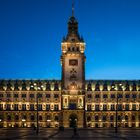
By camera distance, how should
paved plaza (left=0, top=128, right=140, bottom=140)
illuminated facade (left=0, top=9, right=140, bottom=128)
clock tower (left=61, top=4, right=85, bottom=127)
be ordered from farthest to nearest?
illuminated facade (left=0, top=9, right=140, bottom=128)
clock tower (left=61, top=4, right=85, bottom=127)
paved plaza (left=0, top=128, right=140, bottom=140)

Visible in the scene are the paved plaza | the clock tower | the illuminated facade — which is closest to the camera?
the paved plaza

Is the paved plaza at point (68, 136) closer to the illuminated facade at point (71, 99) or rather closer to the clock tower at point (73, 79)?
the clock tower at point (73, 79)

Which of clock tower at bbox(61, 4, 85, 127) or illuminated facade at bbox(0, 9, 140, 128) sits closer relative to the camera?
clock tower at bbox(61, 4, 85, 127)

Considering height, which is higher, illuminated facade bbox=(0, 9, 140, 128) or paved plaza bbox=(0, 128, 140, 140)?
illuminated facade bbox=(0, 9, 140, 128)

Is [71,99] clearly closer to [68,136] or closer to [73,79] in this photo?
[73,79]

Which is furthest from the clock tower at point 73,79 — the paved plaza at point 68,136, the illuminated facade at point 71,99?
the paved plaza at point 68,136

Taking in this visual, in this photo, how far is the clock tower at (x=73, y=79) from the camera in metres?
172

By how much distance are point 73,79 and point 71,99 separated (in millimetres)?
7906

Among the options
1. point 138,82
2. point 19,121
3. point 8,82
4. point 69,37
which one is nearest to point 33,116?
point 19,121

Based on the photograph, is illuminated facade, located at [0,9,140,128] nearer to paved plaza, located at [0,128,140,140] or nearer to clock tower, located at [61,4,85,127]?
clock tower, located at [61,4,85,127]

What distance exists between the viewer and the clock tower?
171625 millimetres

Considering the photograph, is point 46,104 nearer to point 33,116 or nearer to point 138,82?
point 33,116

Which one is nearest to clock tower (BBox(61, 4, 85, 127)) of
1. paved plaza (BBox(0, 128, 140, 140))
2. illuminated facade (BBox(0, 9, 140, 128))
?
illuminated facade (BBox(0, 9, 140, 128))

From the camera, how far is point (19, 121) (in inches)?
6939
